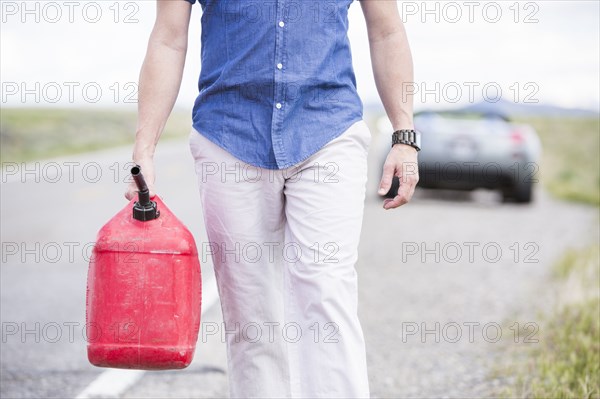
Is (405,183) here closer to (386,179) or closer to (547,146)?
(386,179)

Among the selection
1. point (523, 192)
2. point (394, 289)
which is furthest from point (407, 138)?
point (523, 192)

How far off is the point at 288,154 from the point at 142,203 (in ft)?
1.36

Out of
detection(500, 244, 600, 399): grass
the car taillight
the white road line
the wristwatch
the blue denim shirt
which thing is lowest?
the white road line

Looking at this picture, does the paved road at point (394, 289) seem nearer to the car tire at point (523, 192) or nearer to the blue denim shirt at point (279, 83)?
the car tire at point (523, 192)

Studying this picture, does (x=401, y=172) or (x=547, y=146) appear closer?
(x=401, y=172)

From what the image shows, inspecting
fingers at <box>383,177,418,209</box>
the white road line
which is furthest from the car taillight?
fingers at <box>383,177,418,209</box>

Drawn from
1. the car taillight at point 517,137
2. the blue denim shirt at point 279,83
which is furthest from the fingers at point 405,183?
the car taillight at point 517,137

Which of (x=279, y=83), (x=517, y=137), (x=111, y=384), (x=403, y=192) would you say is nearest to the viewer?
(x=279, y=83)

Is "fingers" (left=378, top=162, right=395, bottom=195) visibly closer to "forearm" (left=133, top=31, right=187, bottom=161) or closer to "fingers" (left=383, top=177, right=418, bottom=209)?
"fingers" (left=383, top=177, right=418, bottom=209)

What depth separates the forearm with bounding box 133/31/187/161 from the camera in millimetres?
2395

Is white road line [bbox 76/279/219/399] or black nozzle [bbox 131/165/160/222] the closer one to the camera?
black nozzle [bbox 131/165/160/222]

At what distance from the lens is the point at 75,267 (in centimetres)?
614

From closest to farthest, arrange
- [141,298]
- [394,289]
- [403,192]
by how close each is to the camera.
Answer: [141,298], [403,192], [394,289]

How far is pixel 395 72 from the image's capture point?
241 centimetres
